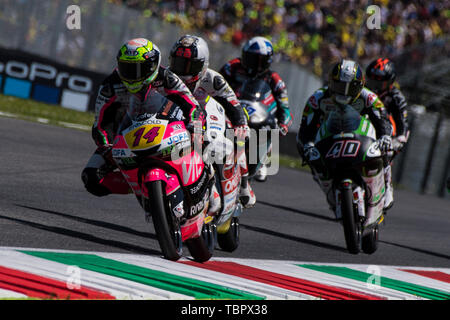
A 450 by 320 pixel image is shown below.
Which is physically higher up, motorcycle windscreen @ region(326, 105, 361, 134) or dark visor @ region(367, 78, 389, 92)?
motorcycle windscreen @ region(326, 105, 361, 134)

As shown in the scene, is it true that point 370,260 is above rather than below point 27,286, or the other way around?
below

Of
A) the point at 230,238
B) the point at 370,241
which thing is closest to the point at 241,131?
the point at 230,238

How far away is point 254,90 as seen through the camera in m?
9.04

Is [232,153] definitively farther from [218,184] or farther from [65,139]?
[65,139]

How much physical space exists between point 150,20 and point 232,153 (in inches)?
518

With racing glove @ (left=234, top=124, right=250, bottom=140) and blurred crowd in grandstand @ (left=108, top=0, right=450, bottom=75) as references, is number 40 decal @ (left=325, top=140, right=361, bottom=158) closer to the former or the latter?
racing glove @ (left=234, top=124, right=250, bottom=140)

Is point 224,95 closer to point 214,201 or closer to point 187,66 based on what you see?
point 187,66

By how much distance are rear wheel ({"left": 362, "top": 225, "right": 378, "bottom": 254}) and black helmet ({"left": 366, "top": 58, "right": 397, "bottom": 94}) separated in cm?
219

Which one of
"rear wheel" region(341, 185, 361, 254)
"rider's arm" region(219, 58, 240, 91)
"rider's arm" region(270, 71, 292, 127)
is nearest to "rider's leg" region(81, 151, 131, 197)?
"rear wheel" region(341, 185, 361, 254)

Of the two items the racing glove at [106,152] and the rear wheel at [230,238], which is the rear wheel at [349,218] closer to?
the rear wheel at [230,238]

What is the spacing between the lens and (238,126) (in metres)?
6.54

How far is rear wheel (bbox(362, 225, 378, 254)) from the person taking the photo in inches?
325

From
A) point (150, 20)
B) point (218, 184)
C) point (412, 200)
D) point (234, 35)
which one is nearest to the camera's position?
point (218, 184)
